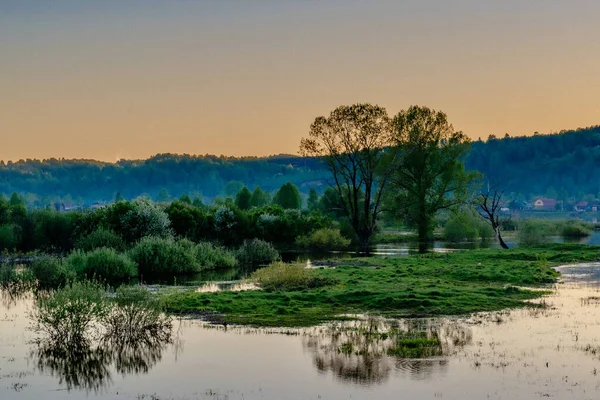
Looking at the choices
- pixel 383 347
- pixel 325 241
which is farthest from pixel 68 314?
pixel 325 241

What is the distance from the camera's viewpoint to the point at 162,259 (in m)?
45.0

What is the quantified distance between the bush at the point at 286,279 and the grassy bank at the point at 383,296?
573 mm

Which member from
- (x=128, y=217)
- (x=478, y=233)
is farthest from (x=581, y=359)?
(x=478, y=233)

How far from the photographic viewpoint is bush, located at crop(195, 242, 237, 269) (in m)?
47.5

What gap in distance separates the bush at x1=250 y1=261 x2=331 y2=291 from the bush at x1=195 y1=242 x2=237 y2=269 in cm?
1334

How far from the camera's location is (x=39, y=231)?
200 feet

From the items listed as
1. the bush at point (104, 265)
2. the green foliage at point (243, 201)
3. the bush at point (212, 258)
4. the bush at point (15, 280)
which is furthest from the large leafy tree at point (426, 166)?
the bush at point (15, 280)

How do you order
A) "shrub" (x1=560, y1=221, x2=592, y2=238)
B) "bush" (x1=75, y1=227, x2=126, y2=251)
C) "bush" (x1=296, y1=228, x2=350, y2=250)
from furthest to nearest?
"shrub" (x1=560, y1=221, x2=592, y2=238) < "bush" (x1=296, y1=228, x2=350, y2=250) < "bush" (x1=75, y1=227, x2=126, y2=251)

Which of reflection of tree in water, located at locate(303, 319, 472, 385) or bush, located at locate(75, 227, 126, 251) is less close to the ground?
bush, located at locate(75, 227, 126, 251)

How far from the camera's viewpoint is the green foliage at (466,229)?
235 feet

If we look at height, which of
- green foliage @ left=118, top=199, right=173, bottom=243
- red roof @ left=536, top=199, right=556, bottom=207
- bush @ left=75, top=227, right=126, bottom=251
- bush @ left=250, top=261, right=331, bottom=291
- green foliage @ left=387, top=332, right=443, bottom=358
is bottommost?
green foliage @ left=387, top=332, right=443, bottom=358

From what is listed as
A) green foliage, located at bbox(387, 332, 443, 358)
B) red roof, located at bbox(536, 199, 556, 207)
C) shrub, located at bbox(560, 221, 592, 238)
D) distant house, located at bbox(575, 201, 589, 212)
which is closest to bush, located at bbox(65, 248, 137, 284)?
green foliage, located at bbox(387, 332, 443, 358)

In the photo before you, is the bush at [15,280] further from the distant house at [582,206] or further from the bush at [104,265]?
the distant house at [582,206]

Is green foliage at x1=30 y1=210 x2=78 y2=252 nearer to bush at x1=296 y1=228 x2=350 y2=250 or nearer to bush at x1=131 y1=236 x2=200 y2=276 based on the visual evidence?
bush at x1=131 y1=236 x2=200 y2=276
